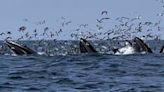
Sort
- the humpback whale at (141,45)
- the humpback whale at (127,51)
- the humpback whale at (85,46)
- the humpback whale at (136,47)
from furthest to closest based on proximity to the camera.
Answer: the humpback whale at (127,51)
the humpback whale at (136,47)
the humpback whale at (141,45)
the humpback whale at (85,46)

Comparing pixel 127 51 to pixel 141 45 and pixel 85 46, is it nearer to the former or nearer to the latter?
pixel 141 45

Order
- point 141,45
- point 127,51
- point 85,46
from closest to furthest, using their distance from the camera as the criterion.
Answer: point 85,46 → point 141,45 → point 127,51

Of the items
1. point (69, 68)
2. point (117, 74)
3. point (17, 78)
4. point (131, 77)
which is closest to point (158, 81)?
point (131, 77)

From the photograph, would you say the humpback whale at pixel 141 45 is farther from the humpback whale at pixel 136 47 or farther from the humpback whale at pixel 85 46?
the humpback whale at pixel 85 46

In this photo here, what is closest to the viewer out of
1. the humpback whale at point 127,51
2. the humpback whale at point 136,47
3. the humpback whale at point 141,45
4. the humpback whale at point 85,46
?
the humpback whale at point 85,46

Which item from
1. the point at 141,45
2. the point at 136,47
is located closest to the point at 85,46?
the point at 141,45

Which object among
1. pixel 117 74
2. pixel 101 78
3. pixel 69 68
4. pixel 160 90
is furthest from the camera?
pixel 69 68

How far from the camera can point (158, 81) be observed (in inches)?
1121

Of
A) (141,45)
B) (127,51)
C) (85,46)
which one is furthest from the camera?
(127,51)

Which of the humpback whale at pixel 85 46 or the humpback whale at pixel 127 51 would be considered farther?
the humpback whale at pixel 127 51

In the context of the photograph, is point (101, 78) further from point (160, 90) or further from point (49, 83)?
point (160, 90)

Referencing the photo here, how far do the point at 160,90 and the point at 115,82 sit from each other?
339 centimetres

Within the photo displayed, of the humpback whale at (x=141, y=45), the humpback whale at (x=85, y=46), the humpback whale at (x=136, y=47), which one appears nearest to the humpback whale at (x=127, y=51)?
the humpback whale at (x=136, y=47)

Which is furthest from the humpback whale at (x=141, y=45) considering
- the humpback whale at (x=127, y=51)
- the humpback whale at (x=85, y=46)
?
the humpback whale at (x=85, y=46)
